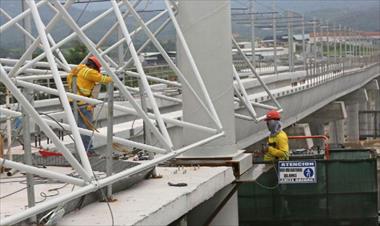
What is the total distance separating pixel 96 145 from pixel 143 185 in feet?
12.0

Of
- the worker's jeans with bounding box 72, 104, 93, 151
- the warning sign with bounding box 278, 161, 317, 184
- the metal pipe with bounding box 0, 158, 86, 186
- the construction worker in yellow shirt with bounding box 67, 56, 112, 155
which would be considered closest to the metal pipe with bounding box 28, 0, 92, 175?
the metal pipe with bounding box 0, 158, 86, 186

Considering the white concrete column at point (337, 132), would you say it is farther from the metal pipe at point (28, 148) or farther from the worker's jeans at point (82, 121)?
the metal pipe at point (28, 148)

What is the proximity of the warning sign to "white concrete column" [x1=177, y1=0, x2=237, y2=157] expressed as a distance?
1347 millimetres

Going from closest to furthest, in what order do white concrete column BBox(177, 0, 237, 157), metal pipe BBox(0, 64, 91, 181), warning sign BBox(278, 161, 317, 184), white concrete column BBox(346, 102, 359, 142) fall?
metal pipe BBox(0, 64, 91, 181)
white concrete column BBox(177, 0, 237, 157)
warning sign BBox(278, 161, 317, 184)
white concrete column BBox(346, 102, 359, 142)

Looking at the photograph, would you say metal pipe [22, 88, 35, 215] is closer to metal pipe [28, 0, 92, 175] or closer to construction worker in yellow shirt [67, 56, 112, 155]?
metal pipe [28, 0, 92, 175]

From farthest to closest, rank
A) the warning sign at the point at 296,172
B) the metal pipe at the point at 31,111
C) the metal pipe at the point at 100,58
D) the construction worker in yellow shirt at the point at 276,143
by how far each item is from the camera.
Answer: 1. the construction worker in yellow shirt at the point at 276,143
2. the warning sign at the point at 296,172
3. the metal pipe at the point at 100,58
4. the metal pipe at the point at 31,111

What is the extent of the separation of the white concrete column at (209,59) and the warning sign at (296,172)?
135cm

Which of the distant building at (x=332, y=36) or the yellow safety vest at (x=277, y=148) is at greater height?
the distant building at (x=332, y=36)

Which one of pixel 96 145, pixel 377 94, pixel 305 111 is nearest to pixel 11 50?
pixel 96 145

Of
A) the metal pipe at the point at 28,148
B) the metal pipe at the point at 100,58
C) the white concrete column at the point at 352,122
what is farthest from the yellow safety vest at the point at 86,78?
the white concrete column at the point at 352,122

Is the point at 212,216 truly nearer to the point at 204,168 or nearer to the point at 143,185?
the point at 204,168

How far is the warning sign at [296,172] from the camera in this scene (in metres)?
14.6

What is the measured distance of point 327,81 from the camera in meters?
42.0

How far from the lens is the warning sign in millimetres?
14641
